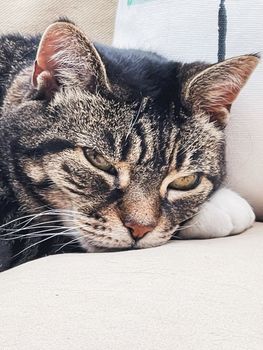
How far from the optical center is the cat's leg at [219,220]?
1.14 m

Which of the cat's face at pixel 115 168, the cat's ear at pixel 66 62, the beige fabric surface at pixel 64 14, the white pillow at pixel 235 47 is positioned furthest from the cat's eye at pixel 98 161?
the beige fabric surface at pixel 64 14

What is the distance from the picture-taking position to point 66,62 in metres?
1.08

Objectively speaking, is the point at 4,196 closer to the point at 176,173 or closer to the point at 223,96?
the point at 176,173

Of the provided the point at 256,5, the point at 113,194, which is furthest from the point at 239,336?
the point at 256,5

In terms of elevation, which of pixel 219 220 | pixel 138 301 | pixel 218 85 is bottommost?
pixel 219 220

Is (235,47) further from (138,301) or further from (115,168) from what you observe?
(138,301)

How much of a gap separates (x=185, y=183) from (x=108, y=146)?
7.0 inches

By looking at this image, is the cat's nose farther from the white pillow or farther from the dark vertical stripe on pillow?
the dark vertical stripe on pillow

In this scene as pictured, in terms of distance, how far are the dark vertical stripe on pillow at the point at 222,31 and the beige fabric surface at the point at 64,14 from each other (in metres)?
0.51

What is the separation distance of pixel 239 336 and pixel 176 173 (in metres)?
0.47

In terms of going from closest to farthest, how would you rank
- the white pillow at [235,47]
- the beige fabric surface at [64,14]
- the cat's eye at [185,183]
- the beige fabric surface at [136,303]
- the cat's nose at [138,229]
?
the beige fabric surface at [136,303] → the cat's nose at [138,229] → the cat's eye at [185,183] → the white pillow at [235,47] → the beige fabric surface at [64,14]

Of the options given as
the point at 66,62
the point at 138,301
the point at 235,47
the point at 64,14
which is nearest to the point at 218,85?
the point at 235,47

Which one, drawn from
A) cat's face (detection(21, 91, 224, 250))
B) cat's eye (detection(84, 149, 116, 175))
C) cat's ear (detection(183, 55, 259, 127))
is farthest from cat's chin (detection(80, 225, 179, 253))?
cat's ear (detection(183, 55, 259, 127))

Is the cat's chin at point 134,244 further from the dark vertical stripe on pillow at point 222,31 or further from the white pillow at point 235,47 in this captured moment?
the dark vertical stripe on pillow at point 222,31
